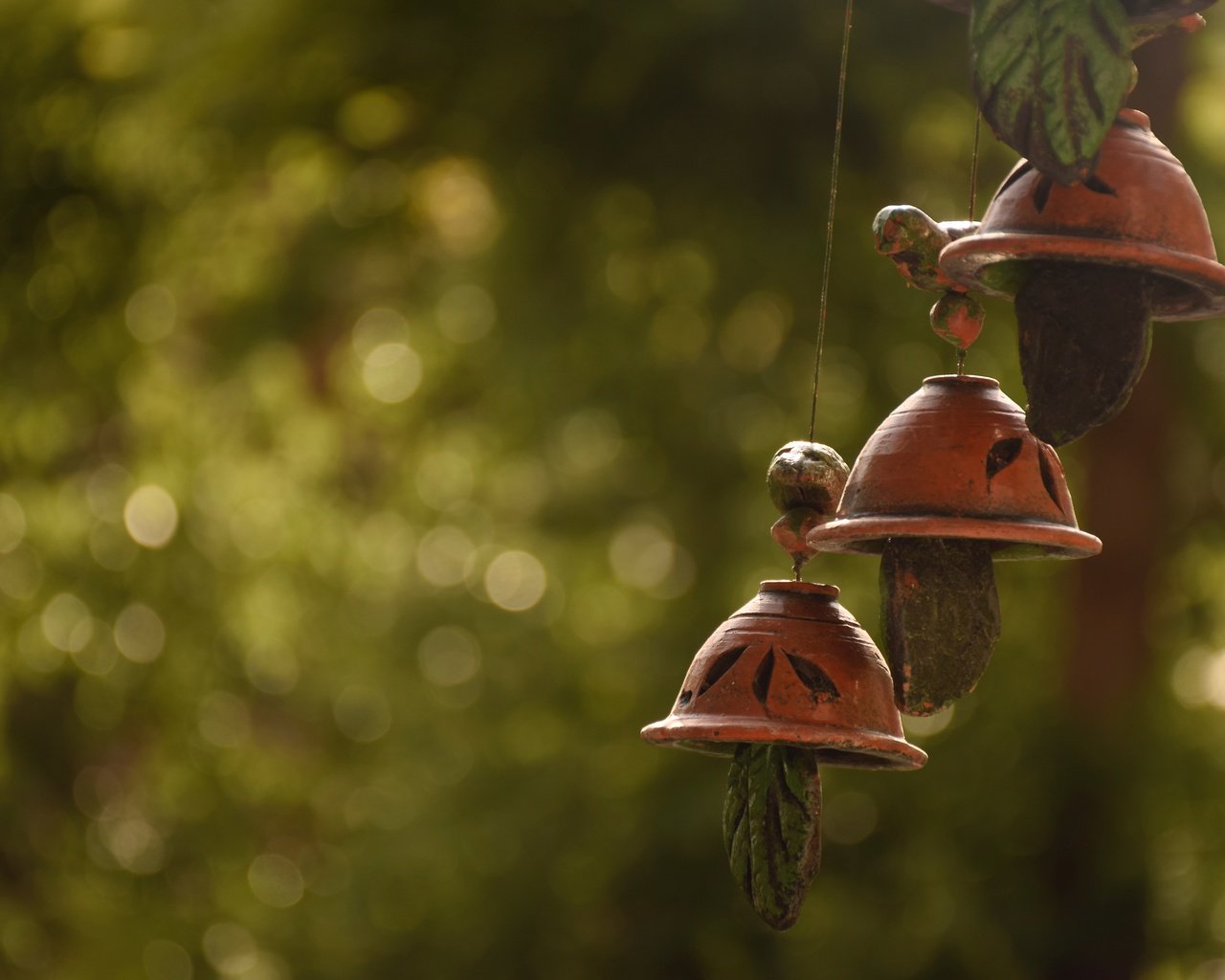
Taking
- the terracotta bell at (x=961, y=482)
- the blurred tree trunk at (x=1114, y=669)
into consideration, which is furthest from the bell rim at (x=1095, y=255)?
the blurred tree trunk at (x=1114, y=669)

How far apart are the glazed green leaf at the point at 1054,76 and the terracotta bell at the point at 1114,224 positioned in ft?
0.31

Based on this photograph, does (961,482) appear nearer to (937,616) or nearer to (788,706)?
(937,616)

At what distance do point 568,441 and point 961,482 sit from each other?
463 centimetres

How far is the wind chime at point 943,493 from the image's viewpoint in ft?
3.41

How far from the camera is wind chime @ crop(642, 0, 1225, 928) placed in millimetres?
1039

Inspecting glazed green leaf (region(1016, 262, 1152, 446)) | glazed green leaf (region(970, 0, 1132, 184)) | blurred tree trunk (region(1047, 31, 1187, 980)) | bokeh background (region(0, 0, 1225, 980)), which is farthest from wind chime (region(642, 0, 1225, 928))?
blurred tree trunk (region(1047, 31, 1187, 980))

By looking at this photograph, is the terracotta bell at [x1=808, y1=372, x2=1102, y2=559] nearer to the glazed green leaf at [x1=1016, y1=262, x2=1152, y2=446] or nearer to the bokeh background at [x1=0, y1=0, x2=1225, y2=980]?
the glazed green leaf at [x1=1016, y1=262, x2=1152, y2=446]

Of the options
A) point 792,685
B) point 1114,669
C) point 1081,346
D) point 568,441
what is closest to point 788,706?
point 792,685

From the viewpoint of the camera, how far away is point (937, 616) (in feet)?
3.88

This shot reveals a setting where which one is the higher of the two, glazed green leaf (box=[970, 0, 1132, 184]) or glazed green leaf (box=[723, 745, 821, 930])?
glazed green leaf (box=[970, 0, 1132, 184])

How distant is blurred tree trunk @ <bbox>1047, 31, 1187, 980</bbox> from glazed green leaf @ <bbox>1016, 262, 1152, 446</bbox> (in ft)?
9.31

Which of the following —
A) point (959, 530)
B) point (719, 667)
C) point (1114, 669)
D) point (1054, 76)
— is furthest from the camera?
point (1114, 669)

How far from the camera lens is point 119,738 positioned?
7.37 meters

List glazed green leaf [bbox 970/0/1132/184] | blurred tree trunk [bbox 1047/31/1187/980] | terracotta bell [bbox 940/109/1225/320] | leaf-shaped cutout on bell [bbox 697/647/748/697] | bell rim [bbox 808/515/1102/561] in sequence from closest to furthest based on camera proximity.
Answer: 1. glazed green leaf [bbox 970/0/1132/184]
2. terracotta bell [bbox 940/109/1225/320]
3. bell rim [bbox 808/515/1102/561]
4. leaf-shaped cutout on bell [bbox 697/647/748/697]
5. blurred tree trunk [bbox 1047/31/1187/980]
